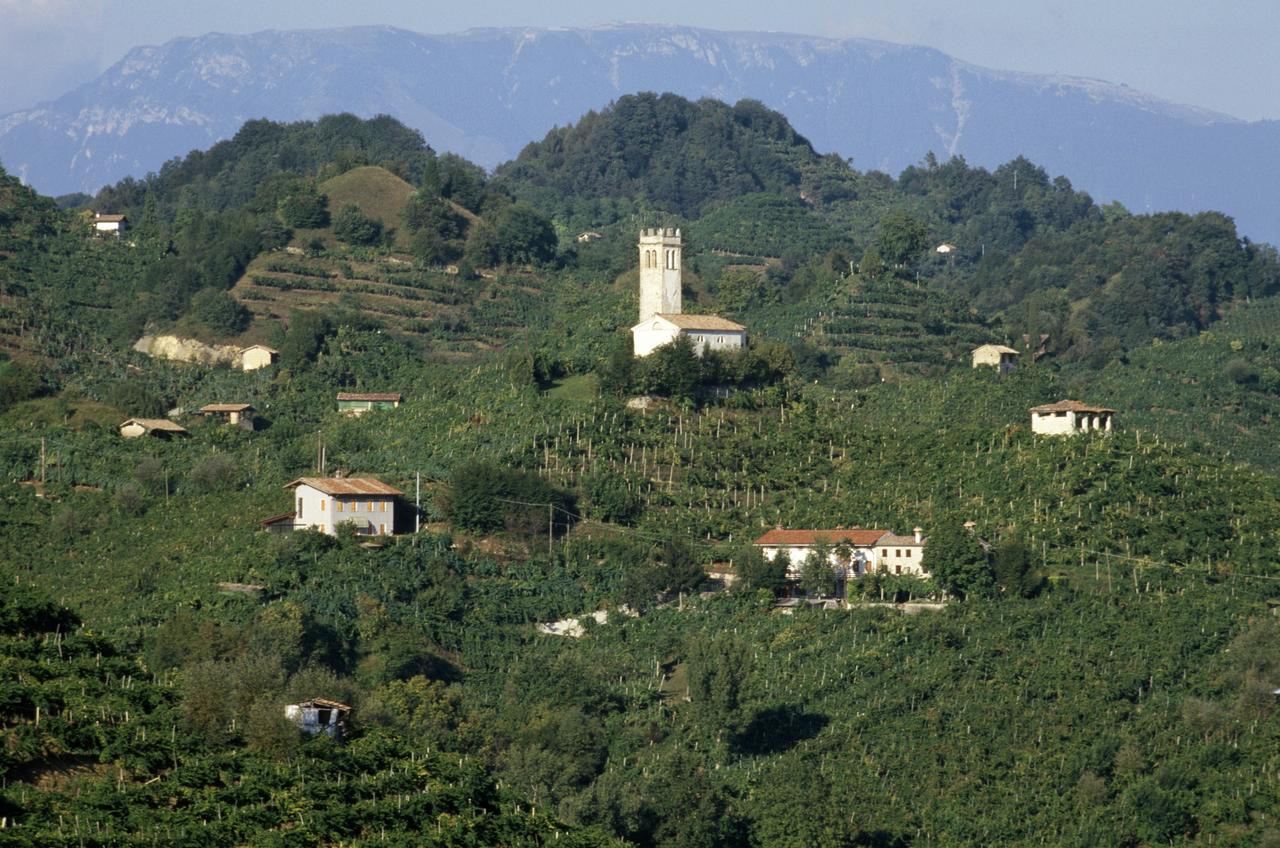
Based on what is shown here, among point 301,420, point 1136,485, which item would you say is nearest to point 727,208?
point 301,420

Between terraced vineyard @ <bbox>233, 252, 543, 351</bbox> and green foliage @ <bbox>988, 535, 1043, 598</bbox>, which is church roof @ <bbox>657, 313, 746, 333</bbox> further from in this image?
terraced vineyard @ <bbox>233, 252, 543, 351</bbox>

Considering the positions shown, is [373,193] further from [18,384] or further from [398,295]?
[18,384]

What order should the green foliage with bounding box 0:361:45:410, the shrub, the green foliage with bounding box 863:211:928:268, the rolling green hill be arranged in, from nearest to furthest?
the shrub
the green foliage with bounding box 0:361:45:410
the rolling green hill
the green foliage with bounding box 863:211:928:268

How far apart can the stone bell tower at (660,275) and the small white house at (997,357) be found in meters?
16.1

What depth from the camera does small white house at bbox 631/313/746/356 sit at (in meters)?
74.7

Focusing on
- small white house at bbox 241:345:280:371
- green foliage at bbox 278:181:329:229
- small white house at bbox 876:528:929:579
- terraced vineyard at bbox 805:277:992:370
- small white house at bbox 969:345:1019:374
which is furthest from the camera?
green foliage at bbox 278:181:329:229

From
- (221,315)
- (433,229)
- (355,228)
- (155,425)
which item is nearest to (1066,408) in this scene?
(155,425)

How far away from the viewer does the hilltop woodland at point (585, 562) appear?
4428 cm

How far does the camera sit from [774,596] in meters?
62.8

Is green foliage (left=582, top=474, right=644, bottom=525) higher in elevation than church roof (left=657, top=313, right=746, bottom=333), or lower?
lower

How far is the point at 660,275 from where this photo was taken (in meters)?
80.4

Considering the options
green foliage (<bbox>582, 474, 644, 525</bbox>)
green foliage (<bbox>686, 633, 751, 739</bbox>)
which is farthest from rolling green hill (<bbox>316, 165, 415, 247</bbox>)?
green foliage (<bbox>686, 633, 751, 739</bbox>)

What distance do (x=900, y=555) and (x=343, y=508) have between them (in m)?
14.2

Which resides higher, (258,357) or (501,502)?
(258,357)
